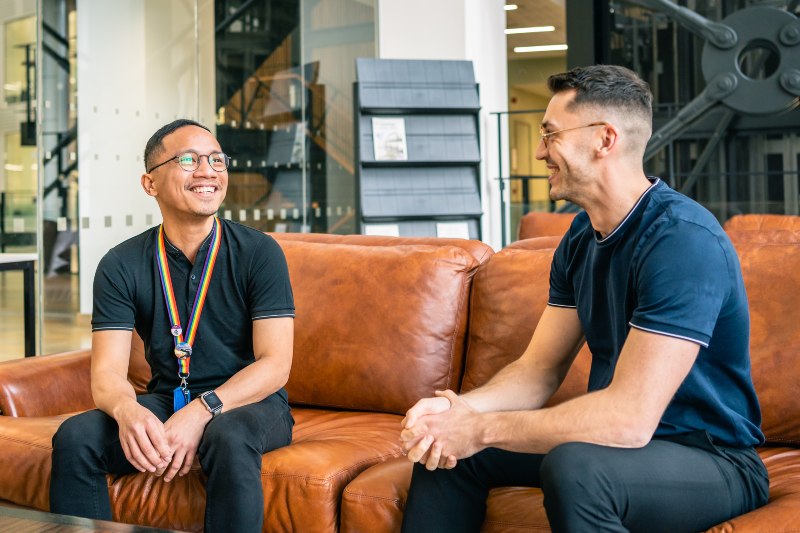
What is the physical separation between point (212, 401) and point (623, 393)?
0.89 m

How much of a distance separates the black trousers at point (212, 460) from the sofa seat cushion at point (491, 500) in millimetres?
188

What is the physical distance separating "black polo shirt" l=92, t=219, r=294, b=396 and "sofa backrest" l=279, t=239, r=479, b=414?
31 centimetres

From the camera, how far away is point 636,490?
1448mm

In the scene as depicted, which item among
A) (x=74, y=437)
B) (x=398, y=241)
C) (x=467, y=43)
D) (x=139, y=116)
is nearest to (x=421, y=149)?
(x=467, y=43)

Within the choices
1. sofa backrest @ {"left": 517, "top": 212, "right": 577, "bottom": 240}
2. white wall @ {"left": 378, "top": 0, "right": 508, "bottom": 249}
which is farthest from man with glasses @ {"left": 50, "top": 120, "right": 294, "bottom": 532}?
white wall @ {"left": 378, "top": 0, "right": 508, "bottom": 249}

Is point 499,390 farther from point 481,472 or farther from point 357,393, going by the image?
point 357,393

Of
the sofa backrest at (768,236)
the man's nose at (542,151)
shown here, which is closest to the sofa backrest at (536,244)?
the sofa backrest at (768,236)

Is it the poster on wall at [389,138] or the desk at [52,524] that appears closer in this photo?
the desk at [52,524]

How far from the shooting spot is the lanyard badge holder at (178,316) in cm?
210

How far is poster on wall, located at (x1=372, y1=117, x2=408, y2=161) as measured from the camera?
21.6 ft

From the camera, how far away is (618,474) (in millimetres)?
1443

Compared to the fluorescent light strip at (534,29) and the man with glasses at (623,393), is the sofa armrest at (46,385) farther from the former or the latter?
the fluorescent light strip at (534,29)

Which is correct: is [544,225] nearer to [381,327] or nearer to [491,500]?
[381,327]

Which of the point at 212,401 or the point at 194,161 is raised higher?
the point at 194,161
